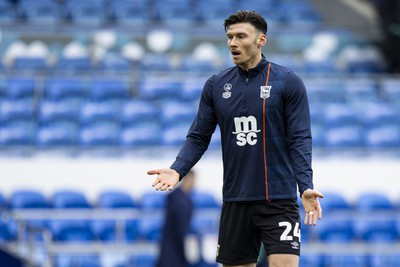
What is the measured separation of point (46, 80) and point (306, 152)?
10225 mm

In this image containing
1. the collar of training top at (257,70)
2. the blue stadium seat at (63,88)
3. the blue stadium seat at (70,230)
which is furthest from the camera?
the blue stadium seat at (63,88)

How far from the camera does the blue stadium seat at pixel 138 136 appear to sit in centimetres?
1401

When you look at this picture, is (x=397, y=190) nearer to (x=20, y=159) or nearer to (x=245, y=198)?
(x=20, y=159)

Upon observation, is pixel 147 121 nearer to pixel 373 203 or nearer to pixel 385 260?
pixel 373 203

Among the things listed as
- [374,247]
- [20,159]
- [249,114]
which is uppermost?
[249,114]

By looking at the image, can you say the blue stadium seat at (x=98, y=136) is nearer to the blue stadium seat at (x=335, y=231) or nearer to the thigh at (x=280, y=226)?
the blue stadium seat at (x=335, y=231)

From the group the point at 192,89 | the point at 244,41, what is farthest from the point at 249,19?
the point at 192,89

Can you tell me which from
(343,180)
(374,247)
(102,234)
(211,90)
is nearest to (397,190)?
(343,180)

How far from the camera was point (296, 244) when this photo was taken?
18.8ft

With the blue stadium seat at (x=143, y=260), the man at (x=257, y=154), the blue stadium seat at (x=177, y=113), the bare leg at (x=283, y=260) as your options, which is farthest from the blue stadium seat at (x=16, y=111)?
the bare leg at (x=283, y=260)

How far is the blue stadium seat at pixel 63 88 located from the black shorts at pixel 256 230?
9.45 m

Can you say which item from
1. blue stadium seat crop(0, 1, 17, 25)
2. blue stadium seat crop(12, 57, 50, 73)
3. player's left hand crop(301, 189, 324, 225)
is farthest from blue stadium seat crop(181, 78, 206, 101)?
player's left hand crop(301, 189, 324, 225)

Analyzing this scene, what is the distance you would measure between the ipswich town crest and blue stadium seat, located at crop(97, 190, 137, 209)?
719 cm

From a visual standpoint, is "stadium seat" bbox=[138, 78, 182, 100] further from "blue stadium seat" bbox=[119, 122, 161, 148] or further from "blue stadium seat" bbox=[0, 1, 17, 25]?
"blue stadium seat" bbox=[0, 1, 17, 25]
